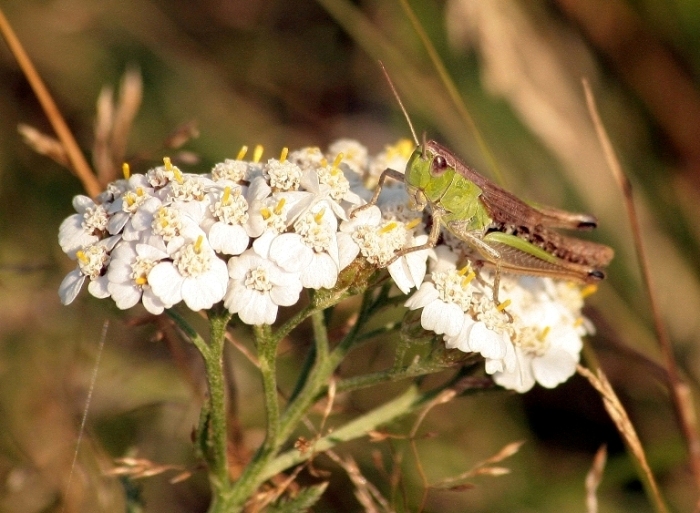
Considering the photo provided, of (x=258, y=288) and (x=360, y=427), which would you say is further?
(x=360, y=427)

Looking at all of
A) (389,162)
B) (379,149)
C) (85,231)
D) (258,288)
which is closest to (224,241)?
(258,288)

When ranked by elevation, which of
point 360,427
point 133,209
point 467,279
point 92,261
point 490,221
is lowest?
point 360,427

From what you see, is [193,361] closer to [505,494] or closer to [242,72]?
[505,494]

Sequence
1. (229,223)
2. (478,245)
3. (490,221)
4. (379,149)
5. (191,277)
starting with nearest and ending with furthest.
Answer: (191,277), (229,223), (478,245), (490,221), (379,149)

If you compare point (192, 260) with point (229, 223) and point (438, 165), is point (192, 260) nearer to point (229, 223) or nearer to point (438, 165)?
point (229, 223)

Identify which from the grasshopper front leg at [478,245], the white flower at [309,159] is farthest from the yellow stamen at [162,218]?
the grasshopper front leg at [478,245]

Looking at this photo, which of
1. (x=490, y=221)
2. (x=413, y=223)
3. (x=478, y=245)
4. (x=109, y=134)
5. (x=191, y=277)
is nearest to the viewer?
(x=191, y=277)

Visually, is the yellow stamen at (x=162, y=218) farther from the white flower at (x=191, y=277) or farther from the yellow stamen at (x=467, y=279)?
the yellow stamen at (x=467, y=279)
